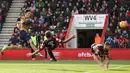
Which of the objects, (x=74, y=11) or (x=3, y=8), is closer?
(x=74, y=11)

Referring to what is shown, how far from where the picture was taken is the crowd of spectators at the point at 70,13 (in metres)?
34.3

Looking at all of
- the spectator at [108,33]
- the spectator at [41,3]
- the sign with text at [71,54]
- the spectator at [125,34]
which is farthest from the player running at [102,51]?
the spectator at [41,3]

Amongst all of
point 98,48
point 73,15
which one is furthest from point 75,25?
point 98,48

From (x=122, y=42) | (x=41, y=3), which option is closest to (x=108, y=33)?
(x=122, y=42)

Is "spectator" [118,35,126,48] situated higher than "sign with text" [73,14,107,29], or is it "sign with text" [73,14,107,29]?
"sign with text" [73,14,107,29]

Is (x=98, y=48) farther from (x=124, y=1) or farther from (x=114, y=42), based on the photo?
(x=124, y=1)

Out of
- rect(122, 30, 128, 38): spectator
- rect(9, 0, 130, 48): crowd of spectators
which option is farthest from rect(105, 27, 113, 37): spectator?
rect(122, 30, 128, 38): spectator

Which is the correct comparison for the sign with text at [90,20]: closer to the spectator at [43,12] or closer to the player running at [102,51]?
the spectator at [43,12]

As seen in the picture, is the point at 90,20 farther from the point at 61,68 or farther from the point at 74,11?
the point at 61,68

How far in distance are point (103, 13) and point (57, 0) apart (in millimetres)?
5400

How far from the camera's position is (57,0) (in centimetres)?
3856

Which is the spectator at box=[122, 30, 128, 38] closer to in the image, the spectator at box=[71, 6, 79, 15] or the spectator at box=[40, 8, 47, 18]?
the spectator at box=[71, 6, 79, 15]

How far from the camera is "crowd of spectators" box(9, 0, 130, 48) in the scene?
34.3 meters

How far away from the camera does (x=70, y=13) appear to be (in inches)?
1425
